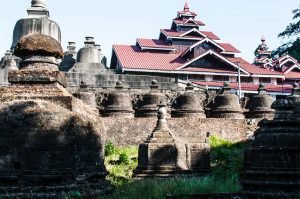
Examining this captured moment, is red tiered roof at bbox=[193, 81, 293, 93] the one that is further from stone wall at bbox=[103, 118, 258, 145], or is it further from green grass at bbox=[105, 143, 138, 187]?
green grass at bbox=[105, 143, 138, 187]

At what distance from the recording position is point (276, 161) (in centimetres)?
564

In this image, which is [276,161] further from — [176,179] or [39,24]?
[39,24]

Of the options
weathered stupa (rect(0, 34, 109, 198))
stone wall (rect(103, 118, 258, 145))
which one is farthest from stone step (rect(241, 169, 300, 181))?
stone wall (rect(103, 118, 258, 145))

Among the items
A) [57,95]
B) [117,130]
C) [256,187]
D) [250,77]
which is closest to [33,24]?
[117,130]

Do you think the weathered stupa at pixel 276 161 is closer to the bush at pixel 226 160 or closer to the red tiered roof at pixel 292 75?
the bush at pixel 226 160

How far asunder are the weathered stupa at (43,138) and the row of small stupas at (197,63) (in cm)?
2097

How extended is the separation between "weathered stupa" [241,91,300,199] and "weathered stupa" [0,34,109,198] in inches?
78.7

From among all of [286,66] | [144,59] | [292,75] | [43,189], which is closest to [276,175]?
[43,189]

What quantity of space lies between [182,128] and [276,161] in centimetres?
1149

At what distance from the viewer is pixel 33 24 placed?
56.4 ft

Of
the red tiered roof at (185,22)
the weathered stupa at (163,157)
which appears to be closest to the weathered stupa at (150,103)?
the weathered stupa at (163,157)

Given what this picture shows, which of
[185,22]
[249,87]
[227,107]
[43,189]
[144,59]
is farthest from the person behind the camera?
[185,22]

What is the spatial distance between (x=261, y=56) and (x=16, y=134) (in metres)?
36.7

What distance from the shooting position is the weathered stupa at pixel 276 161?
5523 millimetres
